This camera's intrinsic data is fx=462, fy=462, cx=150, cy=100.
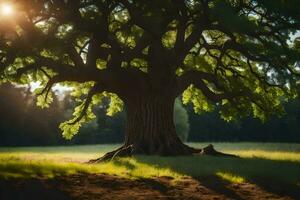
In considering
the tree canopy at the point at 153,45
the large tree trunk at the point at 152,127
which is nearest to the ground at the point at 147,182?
the tree canopy at the point at 153,45

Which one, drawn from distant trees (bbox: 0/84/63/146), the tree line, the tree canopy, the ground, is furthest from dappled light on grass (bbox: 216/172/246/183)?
the tree line

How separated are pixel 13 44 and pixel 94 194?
32.8ft

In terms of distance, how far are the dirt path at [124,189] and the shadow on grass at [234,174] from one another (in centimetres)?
6

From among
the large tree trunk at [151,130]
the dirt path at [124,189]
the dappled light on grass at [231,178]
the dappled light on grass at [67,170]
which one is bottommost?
the dirt path at [124,189]

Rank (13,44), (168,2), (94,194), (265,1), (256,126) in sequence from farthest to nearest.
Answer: (256,126)
(168,2)
(13,44)
(265,1)
(94,194)

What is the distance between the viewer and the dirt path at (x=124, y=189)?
36.5ft

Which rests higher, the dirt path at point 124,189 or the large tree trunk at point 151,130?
the large tree trunk at point 151,130

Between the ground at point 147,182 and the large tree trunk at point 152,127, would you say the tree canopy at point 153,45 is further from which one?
the ground at point 147,182

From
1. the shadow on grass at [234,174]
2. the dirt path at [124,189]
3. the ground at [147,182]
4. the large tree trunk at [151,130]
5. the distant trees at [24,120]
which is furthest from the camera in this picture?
the distant trees at [24,120]

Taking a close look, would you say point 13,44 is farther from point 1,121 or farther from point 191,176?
point 1,121

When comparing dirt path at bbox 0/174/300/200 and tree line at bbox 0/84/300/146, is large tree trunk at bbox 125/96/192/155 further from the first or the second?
tree line at bbox 0/84/300/146

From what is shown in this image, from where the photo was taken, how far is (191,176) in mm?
15461

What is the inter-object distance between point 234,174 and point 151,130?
30.6 ft

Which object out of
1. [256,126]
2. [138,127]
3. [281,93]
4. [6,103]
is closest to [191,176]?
[138,127]
